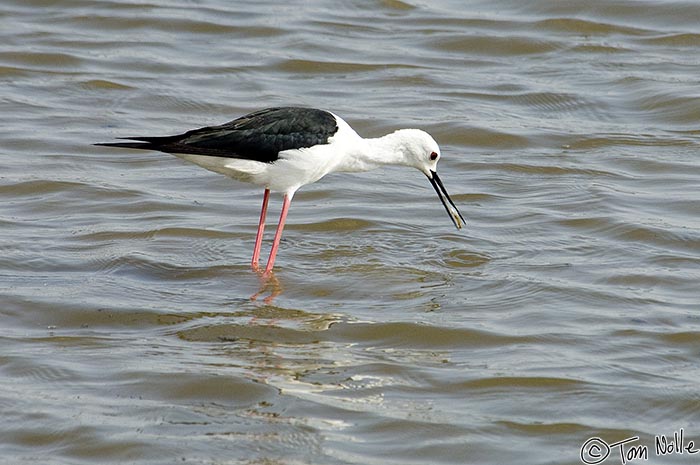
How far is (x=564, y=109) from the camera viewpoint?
1152cm

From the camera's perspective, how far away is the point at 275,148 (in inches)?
315

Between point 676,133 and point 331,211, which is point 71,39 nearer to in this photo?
point 331,211

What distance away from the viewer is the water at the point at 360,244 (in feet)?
19.2

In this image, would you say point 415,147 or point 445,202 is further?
point 445,202

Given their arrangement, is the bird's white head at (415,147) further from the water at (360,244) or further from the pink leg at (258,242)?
the pink leg at (258,242)

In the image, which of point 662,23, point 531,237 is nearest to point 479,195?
point 531,237

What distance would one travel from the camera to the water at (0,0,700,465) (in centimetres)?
584
